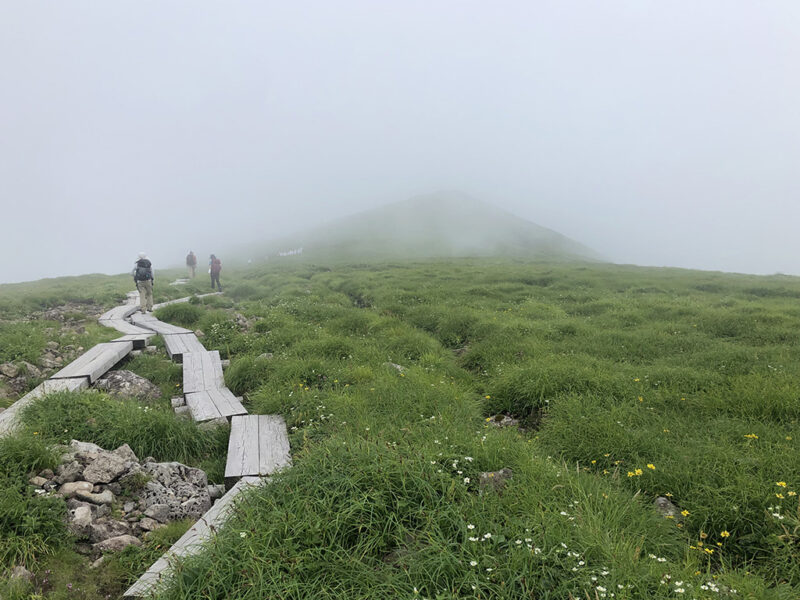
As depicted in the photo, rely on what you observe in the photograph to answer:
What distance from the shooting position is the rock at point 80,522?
4.48 metres

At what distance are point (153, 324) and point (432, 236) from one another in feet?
331

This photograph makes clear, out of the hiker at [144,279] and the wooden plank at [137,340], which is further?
the hiker at [144,279]

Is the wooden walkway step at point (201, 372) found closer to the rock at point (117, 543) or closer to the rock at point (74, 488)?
the rock at point (74, 488)

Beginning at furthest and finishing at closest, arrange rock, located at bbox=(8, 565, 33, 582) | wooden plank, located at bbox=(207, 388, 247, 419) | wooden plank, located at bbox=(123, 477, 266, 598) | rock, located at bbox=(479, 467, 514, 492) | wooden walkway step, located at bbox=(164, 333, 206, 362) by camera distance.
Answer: wooden walkway step, located at bbox=(164, 333, 206, 362), wooden plank, located at bbox=(207, 388, 247, 419), rock, located at bbox=(479, 467, 514, 492), rock, located at bbox=(8, 565, 33, 582), wooden plank, located at bbox=(123, 477, 266, 598)

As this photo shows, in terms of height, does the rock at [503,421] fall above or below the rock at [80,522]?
below

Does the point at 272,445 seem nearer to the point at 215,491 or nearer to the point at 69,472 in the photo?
the point at 215,491

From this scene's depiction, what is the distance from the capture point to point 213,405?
304 inches

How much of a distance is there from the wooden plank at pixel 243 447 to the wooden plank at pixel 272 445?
7 centimetres

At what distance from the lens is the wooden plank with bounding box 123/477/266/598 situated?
3.61 m

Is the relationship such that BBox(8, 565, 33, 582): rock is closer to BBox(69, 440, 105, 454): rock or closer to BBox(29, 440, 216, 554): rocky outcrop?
BBox(29, 440, 216, 554): rocky outcrop

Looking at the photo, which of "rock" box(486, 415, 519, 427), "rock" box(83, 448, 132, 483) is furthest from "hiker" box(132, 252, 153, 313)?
"rock" box(486, 415, 519, 427)

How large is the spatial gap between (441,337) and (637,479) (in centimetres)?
806

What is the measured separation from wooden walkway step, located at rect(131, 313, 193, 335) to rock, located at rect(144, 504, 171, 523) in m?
9.15

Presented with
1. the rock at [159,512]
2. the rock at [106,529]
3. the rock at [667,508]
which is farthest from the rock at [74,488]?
the rock at [667,508]
